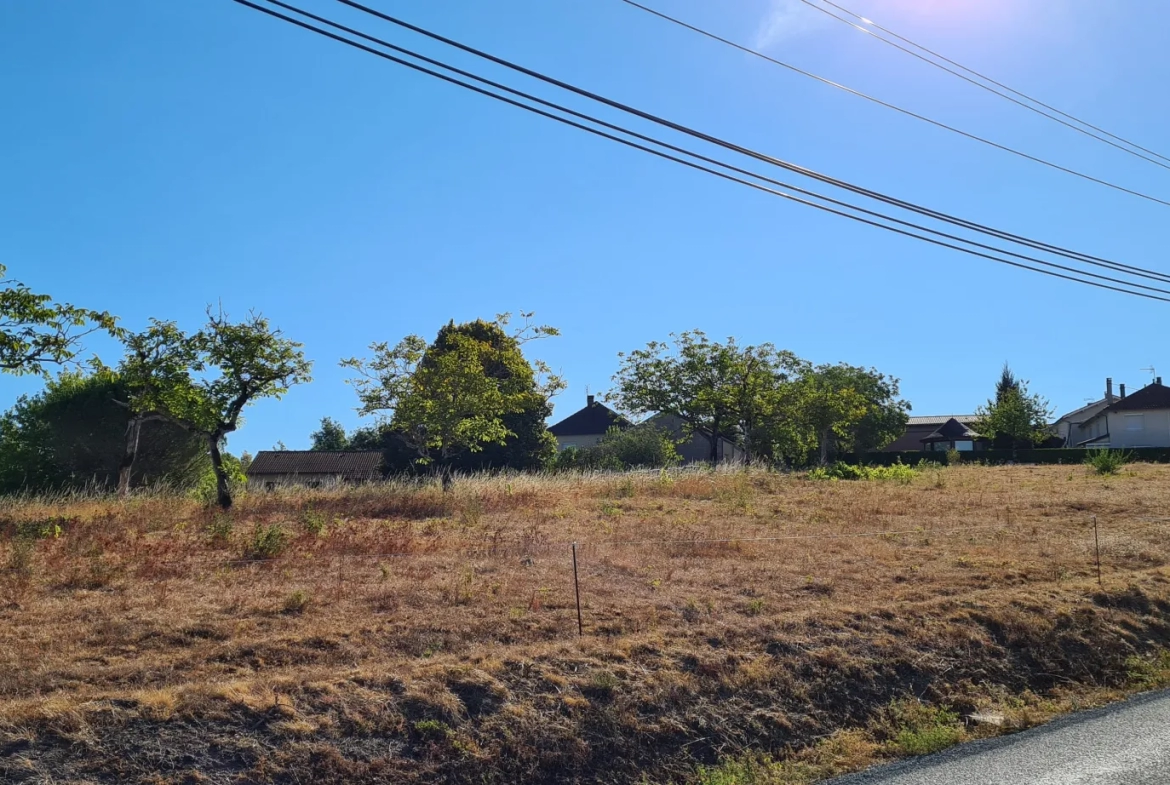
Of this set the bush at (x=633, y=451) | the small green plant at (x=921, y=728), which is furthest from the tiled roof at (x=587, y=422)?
the small green plant at (x=921, y=728)

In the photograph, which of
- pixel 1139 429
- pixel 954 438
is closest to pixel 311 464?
pixel 1139 429

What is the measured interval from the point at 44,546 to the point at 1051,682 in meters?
13.1

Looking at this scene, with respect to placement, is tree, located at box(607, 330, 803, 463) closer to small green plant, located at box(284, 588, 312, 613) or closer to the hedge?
the hedge

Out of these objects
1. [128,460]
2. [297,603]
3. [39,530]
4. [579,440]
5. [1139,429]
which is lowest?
[297,603]

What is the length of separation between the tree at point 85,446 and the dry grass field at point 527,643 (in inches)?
406

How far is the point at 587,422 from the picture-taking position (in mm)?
62031

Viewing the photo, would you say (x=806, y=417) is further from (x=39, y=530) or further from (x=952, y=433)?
(x=952, y=433)

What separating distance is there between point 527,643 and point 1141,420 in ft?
196

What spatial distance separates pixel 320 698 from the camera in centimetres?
678

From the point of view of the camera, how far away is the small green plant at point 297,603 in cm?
929

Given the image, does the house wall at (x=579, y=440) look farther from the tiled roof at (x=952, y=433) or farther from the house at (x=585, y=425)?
the tiled roof at (x=952, y=433)

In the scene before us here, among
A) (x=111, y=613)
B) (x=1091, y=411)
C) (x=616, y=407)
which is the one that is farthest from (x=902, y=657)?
(x=1091, y=411)

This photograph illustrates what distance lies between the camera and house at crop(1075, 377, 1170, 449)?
5409cm

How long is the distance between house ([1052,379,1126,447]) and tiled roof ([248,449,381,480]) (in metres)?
55.3
